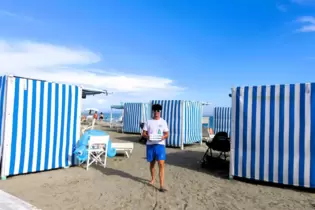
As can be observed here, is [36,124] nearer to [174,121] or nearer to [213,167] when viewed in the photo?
[213,167]

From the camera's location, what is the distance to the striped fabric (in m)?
15.5

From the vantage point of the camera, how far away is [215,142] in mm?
6375

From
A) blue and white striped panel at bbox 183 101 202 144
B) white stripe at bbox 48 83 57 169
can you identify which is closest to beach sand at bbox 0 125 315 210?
white stripe at bbox 48 83 57 169

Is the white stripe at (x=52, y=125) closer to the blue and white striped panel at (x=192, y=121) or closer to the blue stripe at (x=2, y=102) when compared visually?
the blue stripe at (x=2, y=102)

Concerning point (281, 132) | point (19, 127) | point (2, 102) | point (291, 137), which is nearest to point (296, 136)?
point (291, 137)

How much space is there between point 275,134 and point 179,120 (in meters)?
5.83

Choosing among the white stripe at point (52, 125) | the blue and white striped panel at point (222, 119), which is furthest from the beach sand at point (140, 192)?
the blue and white striped panel at point (222, 119)

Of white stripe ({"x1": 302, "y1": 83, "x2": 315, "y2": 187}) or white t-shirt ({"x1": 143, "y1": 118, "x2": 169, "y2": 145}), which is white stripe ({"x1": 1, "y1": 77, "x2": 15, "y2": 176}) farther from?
white stripe ({"x1": 302, "y1": 83, "x2": 315, "y2": 187})

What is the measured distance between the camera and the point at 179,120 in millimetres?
10555

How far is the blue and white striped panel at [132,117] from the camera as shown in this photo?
51.5ft

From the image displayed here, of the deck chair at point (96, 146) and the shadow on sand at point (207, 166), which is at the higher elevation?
the deck chair at point (96, 146)

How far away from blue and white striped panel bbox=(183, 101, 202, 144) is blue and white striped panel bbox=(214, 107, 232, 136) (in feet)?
16.1

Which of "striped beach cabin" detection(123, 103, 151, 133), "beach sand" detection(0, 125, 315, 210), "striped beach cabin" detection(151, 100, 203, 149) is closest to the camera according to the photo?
"beach sand" detection(0, 125, 315, 210)

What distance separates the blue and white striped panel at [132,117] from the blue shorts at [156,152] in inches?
433
